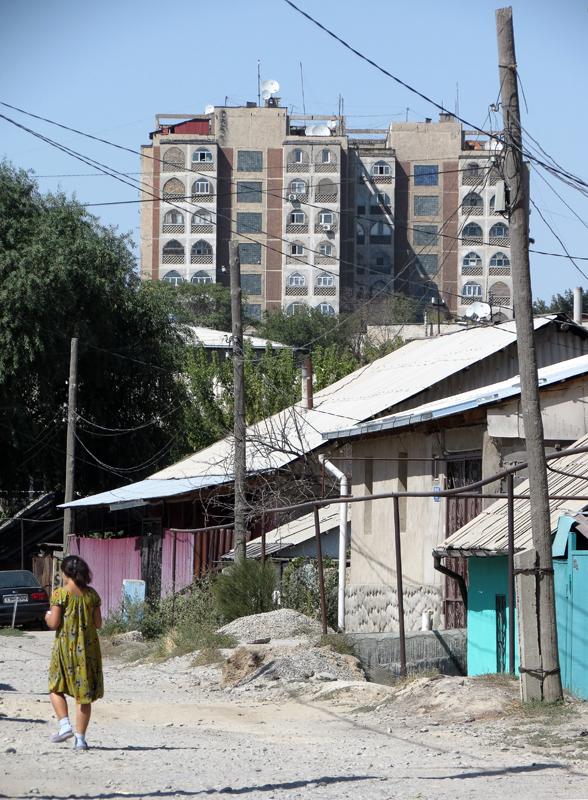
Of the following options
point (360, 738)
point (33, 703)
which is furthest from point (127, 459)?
point (360, 738)

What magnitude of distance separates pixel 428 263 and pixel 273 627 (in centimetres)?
10788

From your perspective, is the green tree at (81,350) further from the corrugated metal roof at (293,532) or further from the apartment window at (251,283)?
the apartment window at (251,283)

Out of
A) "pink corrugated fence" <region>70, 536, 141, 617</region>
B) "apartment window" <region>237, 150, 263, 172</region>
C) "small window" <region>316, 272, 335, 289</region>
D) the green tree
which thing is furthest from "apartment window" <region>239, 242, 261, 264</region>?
"pink corrugated fence" <region>70, 536, 141, 617</region>

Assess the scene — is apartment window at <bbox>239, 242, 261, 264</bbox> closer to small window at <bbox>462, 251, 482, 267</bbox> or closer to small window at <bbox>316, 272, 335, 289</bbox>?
small window at <bbox>316, 272, 335, 289</bbox>

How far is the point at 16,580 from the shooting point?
29344 millimetres

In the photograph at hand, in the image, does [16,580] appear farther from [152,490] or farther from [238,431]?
[238,431]

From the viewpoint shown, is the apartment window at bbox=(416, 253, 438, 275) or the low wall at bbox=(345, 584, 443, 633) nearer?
the low wall at bbox=(345, 584, 443, 633)

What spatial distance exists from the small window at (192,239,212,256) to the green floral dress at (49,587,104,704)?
352 ft

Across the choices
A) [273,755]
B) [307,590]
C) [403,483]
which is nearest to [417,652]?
[403,483]

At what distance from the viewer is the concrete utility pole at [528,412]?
11.4 meters

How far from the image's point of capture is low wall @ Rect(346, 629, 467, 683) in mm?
15883

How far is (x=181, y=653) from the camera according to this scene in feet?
60.8

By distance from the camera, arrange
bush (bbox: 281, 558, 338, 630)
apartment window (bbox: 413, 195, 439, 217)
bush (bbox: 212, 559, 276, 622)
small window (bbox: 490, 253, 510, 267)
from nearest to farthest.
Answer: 1. bush (bbox: 212, 559, 276, 622)
2. bush (bbox: 281, 558, 338, 630)
3. small window (bbox: 490, 253, 510, 267)
4. apartment window (bbox: 413, 195, 439, 217)

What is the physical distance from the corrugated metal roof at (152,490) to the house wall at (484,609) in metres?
10.3
